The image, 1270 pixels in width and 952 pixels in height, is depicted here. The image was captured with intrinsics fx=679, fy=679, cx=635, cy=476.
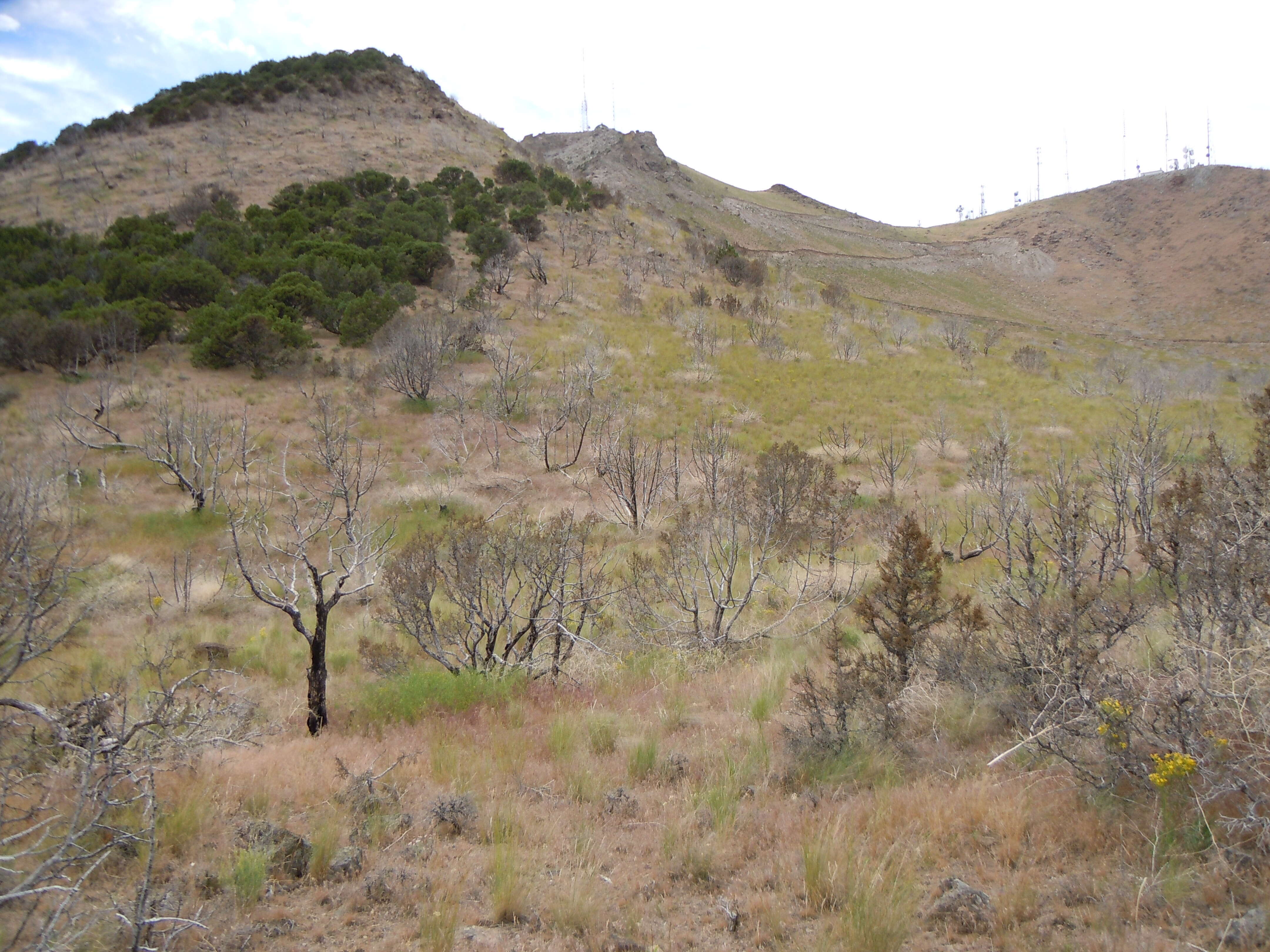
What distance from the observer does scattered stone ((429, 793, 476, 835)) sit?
11.7ft

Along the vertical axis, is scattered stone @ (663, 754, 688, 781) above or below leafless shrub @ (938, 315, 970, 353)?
below

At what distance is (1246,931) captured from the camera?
2338mm

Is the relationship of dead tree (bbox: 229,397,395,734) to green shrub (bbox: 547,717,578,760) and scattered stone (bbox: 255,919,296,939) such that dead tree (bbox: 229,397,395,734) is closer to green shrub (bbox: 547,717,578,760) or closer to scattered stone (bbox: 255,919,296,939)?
green shrub (bbox: 547,717,578,760)

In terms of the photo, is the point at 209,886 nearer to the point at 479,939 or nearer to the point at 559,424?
the point at 479,939

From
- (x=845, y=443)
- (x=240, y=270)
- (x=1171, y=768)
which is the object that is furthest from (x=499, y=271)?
(x=1171, y=768)

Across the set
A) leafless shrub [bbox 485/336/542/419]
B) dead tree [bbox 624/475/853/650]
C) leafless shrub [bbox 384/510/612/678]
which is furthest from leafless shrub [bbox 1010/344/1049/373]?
leafless shrub [bbox 384/510/612/678]

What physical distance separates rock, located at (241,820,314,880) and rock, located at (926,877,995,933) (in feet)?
9.08

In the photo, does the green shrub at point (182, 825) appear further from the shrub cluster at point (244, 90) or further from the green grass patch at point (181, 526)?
the shrub cluster at point (244, 90)

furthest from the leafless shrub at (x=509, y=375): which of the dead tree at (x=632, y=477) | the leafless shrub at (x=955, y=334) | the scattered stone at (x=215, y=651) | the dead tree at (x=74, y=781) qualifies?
the leafless shrub at (x=955, y=334)

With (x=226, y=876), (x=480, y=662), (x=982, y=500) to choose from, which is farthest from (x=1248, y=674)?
(x=982, y=500)

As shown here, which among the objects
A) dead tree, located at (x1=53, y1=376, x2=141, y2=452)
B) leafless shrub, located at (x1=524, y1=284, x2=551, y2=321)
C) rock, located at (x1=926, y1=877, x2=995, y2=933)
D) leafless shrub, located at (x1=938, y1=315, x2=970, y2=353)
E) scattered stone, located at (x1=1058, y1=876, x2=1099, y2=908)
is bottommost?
rock, located at (x1=926, y1=877, x2=995, y2=933)

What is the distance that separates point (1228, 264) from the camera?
2116 inches

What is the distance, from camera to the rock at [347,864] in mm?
3166

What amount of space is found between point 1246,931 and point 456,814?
330 cm
